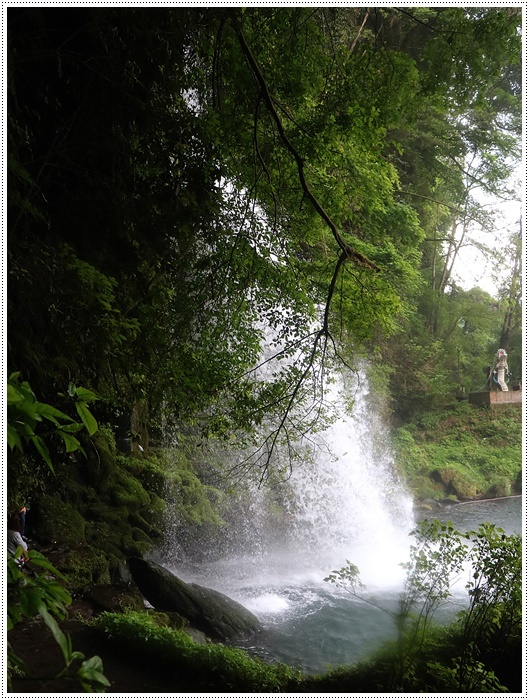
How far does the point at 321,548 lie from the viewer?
8242 millimetres

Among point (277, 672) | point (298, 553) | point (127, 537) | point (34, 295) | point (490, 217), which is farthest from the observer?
point (490, 217)

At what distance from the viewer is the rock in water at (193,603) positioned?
4.94m

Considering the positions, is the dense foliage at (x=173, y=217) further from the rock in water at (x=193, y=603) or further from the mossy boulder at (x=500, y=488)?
the mossy boulder at (x=500, y=488)

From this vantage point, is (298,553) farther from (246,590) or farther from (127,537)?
(127,537)

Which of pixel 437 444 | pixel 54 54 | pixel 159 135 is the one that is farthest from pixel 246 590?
pixel 437 444

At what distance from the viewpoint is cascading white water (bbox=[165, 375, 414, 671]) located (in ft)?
17.8

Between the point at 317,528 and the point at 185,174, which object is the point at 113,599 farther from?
the point at 317,528

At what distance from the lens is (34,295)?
2725 millimetres

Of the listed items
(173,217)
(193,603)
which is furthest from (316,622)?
(173,217)

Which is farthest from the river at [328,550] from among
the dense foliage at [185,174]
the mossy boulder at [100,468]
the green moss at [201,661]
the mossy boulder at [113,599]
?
the dense foliage at [185,174]

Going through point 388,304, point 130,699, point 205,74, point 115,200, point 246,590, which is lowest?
point 246,590

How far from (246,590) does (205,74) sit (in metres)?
5.18

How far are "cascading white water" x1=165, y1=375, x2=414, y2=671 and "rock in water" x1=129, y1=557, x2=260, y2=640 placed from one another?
28 cm

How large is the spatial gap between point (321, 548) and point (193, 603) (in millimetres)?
3603
